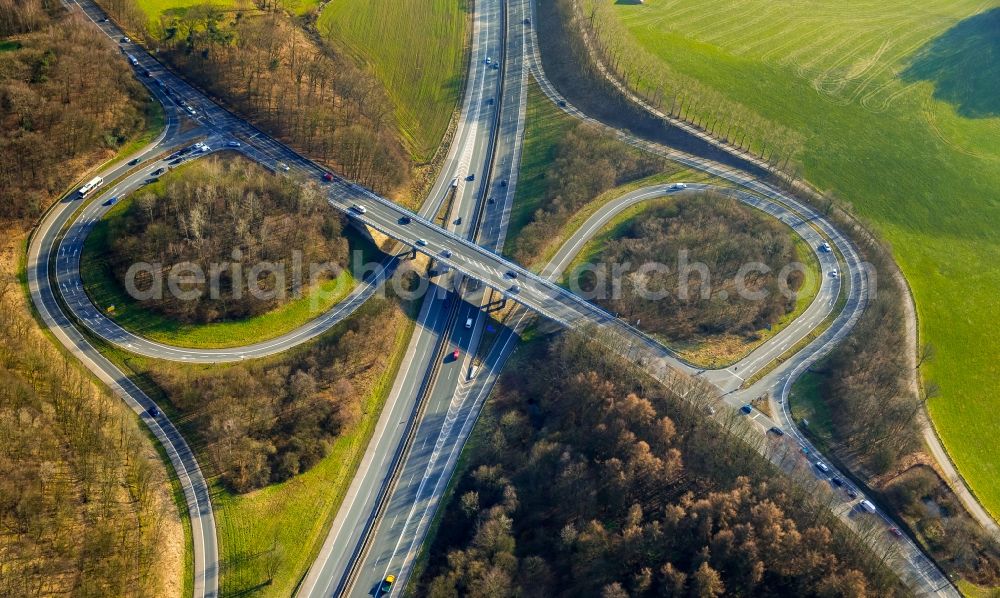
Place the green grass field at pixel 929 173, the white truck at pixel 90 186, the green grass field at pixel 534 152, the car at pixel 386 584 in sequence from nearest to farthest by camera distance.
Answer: the car at pixel 386 584, the green grass field at pixel 929 173, the white truck at pixel 90 186, the green grass field at pixel 534 152

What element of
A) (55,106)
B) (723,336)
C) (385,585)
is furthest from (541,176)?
(55,106)

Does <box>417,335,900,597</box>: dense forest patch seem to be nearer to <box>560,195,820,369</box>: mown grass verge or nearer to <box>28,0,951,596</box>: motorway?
<box>28,0,951,596</box>: motorway

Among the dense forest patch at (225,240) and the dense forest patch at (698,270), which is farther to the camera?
the dense forest patch at (698,270)

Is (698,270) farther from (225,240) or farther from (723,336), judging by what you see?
(225,240)

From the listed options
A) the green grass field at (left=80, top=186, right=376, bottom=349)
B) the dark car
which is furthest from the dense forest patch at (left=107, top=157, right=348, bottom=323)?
the dark car

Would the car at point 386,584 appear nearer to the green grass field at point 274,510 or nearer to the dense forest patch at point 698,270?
the green grass field at point 274,510

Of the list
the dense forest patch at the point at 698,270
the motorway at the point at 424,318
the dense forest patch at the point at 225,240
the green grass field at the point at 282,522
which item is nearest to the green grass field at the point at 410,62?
the motorway at the point at 424,318
